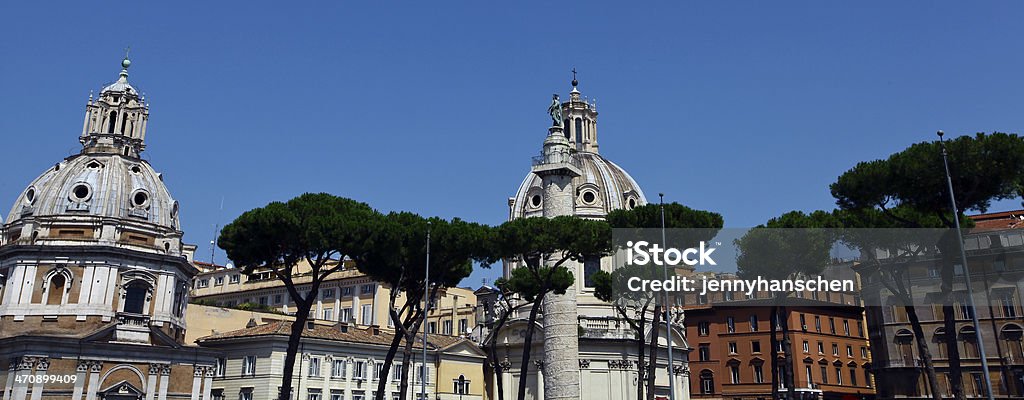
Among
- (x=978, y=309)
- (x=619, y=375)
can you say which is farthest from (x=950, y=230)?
(x=619, y=375)

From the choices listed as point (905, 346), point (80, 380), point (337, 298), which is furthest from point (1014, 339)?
point (80, 380)

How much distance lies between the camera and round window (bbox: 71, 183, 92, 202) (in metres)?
55.4

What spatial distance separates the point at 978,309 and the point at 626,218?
26.9 meters

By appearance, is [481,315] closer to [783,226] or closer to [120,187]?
[120,187]

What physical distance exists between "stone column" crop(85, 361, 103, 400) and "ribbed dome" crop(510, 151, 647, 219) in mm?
32947

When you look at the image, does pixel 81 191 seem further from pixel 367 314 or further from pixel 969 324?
pixel 969 324

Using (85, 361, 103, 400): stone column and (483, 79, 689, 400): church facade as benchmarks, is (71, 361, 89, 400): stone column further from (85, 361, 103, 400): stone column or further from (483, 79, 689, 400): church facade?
(483, 79, 689, 400): church facade

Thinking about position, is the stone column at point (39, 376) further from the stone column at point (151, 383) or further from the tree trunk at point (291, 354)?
the tree trunk at point (291, 354)

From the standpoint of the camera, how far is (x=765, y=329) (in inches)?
2817

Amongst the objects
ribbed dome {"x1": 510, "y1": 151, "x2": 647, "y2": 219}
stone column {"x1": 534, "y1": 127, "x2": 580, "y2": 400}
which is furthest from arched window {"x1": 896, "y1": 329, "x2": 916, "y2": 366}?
stone column {"x1": 534, "y1": 127, "x2": 580, "y2": 400}

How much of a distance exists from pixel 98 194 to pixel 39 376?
13.3 m

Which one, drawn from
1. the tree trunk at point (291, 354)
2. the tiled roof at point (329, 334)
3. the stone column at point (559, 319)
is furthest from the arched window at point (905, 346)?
the tree trunk at point (291, 354)

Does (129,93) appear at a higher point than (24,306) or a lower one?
higher

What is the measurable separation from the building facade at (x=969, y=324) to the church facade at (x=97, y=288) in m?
44.6
